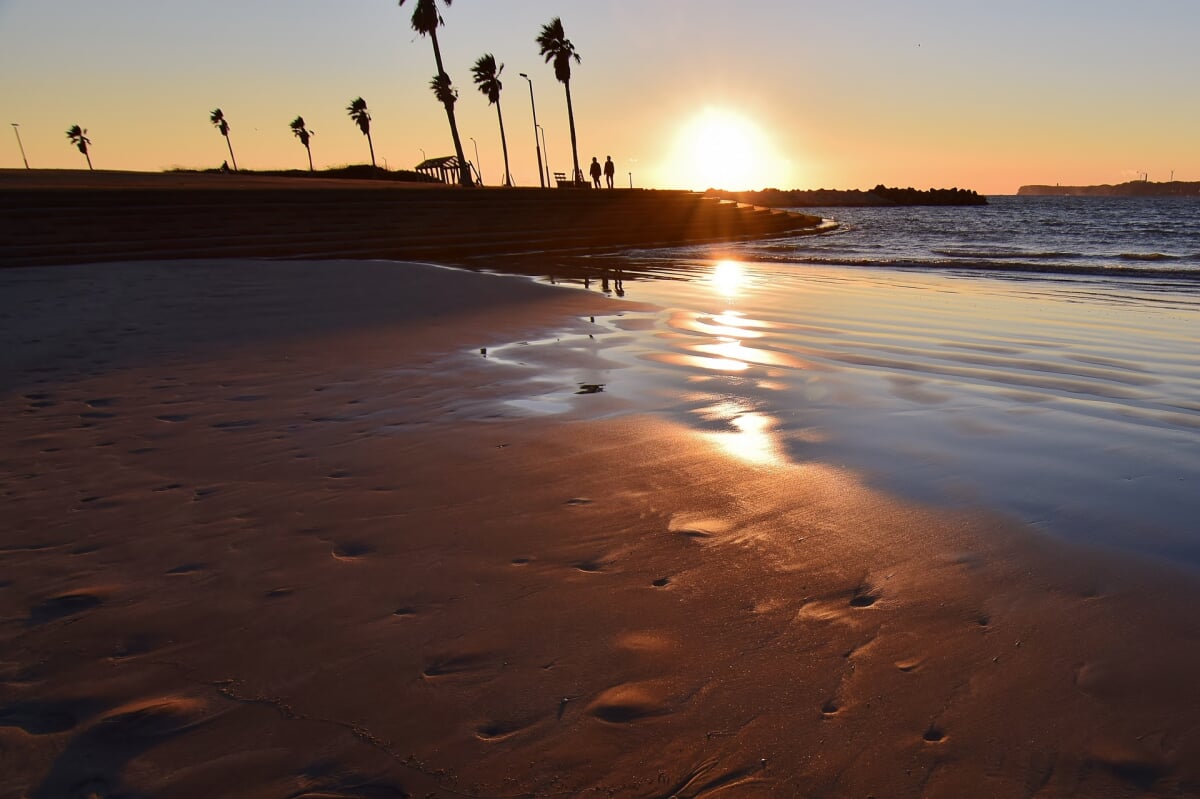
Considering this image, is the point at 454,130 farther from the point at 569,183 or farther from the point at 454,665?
the point at 454,665

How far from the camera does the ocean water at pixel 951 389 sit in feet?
→ 10.0

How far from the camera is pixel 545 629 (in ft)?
6.93

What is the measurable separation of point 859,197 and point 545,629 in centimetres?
14905

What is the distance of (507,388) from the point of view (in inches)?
198

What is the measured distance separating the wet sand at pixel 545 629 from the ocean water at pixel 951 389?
0.37m

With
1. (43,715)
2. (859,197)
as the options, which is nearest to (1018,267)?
(43,715)

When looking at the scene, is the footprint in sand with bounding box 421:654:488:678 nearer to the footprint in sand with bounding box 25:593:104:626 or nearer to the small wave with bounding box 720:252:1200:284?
the footprint in sand with bounding box 25:593:104:626

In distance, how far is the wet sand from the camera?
63.0 inches

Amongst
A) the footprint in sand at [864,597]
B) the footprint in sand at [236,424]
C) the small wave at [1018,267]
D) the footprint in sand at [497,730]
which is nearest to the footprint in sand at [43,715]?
the footprint in sand at [497,730]

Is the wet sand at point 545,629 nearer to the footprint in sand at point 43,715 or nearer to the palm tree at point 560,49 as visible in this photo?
the footprint in sand at point 43,715

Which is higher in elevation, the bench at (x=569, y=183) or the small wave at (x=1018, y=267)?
the bench at (x=569, y=183)

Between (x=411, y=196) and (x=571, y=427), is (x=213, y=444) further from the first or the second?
(x=411, y=196)

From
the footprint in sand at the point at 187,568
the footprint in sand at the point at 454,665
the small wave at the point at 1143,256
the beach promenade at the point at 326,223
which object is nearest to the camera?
the footprint in sand at the point at 454,665

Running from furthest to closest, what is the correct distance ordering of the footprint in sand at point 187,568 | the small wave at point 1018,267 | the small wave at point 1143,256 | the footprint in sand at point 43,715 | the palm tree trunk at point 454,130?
1. the palm tree trunk at point 454,130
2. the small wave at point 1143,256
3. the small wave at point 1018,267
4. the footprint in sand at point 187,568
5. the footprint in sand at point 43,715
